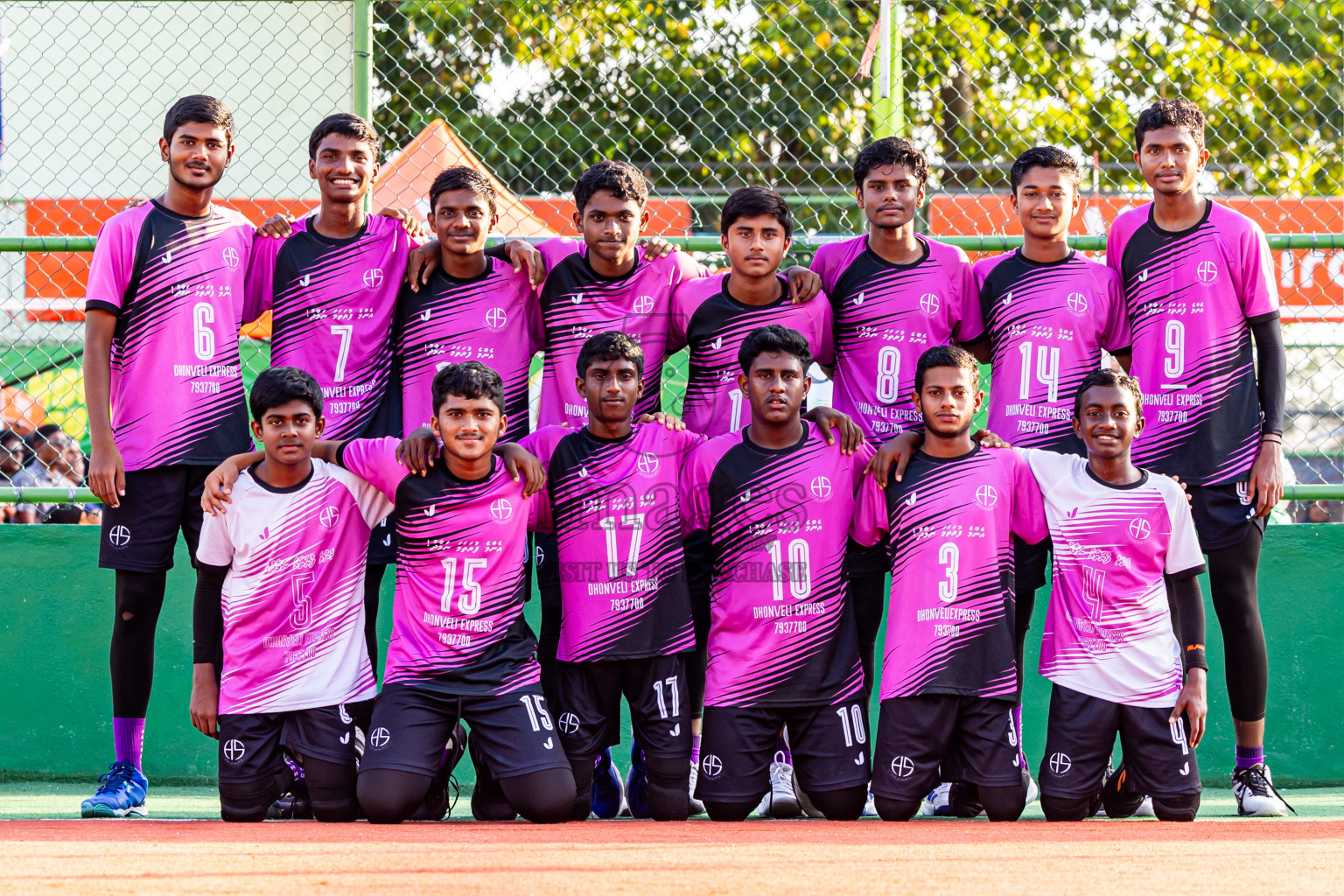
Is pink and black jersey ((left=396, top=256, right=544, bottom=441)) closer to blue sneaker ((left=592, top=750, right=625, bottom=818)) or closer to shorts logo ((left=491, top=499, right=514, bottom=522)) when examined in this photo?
shorts logo ((left=491, top=499, right=514, bottom=522))

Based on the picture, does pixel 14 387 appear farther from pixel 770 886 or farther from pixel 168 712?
pixel 770 886

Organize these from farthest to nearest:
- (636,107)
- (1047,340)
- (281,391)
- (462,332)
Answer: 1. (636,107)
2. (462,332)
3. (1047,340)
4. (281,391)

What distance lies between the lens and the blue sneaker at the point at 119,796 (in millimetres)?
4199

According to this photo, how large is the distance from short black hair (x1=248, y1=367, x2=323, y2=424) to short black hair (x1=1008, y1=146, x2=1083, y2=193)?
2.39m

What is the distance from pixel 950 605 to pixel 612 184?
1724mm

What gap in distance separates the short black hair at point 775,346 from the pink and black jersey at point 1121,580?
88 cm

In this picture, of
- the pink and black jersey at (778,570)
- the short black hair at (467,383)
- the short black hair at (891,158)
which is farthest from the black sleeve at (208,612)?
the short black hair at (891,158)

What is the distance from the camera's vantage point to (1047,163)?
4.43 meters

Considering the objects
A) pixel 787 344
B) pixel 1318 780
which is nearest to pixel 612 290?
pixel 787 344

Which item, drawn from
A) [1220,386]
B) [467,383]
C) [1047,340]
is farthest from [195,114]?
[1220,386]

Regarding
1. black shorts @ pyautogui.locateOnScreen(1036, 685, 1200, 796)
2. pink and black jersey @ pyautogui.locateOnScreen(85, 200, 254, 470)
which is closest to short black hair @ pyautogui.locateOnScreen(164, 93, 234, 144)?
pink and black jersey @ pyautogui.locateOnScreen(85, 200, 254, 470)

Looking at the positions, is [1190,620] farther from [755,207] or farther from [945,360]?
→ [755,207]

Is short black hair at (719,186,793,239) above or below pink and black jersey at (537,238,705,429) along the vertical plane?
above

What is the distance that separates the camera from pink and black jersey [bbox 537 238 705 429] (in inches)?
179
